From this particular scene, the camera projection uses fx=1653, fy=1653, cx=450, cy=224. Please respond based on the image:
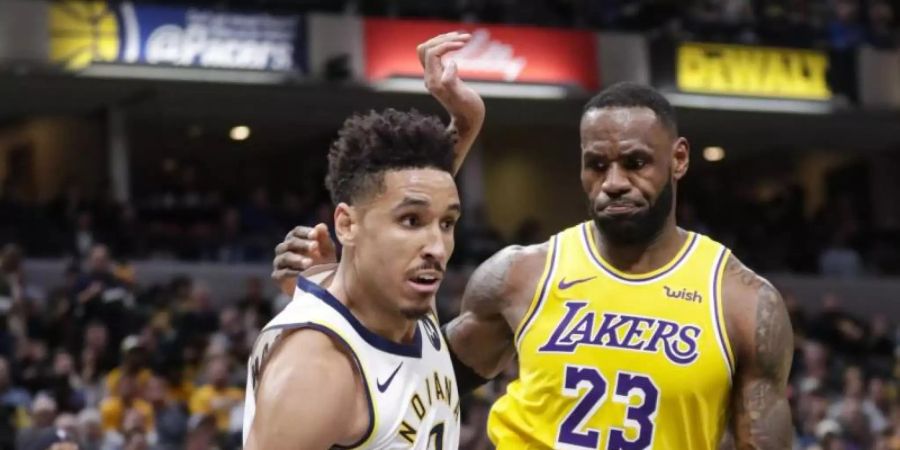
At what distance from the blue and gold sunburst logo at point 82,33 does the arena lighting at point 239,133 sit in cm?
570

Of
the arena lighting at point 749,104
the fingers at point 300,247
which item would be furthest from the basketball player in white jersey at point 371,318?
the arena lighting at point 749,104

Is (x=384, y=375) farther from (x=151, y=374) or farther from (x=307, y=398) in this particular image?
(x=151, y=374)

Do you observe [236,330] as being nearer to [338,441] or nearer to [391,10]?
[391,10]

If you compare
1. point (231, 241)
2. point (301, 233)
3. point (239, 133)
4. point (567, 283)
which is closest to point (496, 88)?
point (231, 241)

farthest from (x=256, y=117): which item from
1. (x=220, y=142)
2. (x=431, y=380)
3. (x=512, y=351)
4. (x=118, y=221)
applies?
(x=431, y=380)

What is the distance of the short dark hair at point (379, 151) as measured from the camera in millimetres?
4551

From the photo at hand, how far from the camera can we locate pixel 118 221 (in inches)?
759

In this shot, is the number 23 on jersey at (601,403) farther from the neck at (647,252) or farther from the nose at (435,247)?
the nose at (435,247)

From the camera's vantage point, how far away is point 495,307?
20.3ft

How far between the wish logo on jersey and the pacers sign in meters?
18.3

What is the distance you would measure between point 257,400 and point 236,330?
431 inches

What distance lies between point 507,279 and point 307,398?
1.99 metres

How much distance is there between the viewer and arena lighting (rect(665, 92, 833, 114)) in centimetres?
2416

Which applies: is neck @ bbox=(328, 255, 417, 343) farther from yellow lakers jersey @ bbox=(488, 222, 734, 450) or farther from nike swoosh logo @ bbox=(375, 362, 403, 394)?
yellow lakers jersey @ bbox=(488, 222, 734, 450)
